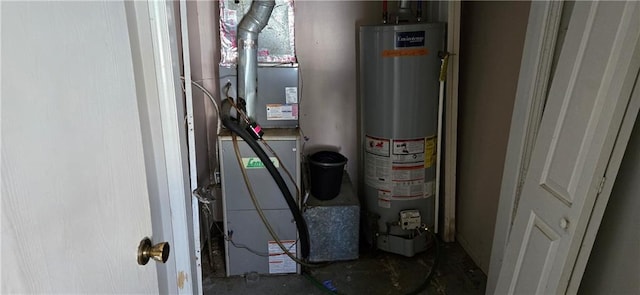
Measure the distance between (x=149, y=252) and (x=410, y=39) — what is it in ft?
5.69

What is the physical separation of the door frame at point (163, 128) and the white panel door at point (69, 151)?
245 mm

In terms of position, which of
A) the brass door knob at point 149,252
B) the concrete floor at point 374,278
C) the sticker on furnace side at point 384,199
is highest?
the brass door knob at point 149,252

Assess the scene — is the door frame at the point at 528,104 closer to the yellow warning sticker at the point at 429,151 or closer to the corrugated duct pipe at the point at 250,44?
the yellow warning sticker at the point at 429,151

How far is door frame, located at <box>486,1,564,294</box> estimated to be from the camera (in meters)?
1.45

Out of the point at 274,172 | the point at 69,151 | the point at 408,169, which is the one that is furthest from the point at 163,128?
the point at 408,169

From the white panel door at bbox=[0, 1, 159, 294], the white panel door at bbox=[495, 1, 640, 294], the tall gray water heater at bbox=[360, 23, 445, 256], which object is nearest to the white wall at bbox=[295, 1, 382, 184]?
the tall gray water heater at bbox=[360, 23, 445, 256]

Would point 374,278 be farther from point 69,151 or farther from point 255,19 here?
point 69,151

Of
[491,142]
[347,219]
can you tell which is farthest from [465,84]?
[347,219]

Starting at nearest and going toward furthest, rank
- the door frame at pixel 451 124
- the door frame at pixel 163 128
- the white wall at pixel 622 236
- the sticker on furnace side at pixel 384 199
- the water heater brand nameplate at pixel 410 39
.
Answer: the door frame at pixel 163 128 → the white wall at pixel 622 236 → the water heater brand nameplate at pixel 410 39 → the door frame at pixel 451 124 → the sticker on furnace side at pixel 384 199

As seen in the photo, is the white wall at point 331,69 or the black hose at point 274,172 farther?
the white wall at point 331,69

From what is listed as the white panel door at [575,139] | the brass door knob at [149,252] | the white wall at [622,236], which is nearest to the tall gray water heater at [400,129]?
the white panel door at [575,139]

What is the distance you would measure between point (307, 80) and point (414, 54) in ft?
2.44

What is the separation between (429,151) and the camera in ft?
7.86

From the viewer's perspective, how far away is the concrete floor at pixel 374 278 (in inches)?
87.5
